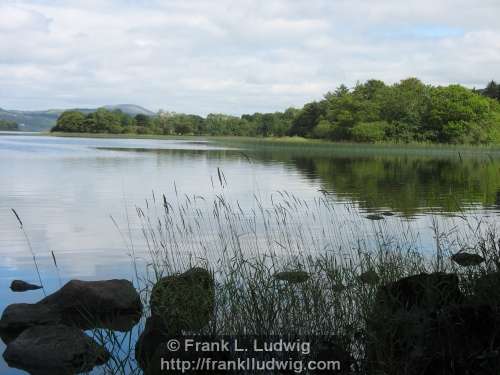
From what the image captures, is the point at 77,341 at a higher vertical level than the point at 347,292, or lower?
lower

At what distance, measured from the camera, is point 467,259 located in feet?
29.0

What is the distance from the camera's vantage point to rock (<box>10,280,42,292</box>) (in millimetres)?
10188

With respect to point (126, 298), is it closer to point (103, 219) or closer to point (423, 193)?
point (103, 219)

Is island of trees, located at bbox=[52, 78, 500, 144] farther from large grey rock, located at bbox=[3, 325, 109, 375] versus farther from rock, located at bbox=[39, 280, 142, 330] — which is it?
large grey rock, located at bbox=[3, 325, 109, 375]

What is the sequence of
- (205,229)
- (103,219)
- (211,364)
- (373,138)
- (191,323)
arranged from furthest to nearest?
1. (373,138)
2. (103,219)
3. (205,229)
4. (191,323)
5. (211,364)

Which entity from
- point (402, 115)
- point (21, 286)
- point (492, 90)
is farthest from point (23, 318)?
point (492, 90)

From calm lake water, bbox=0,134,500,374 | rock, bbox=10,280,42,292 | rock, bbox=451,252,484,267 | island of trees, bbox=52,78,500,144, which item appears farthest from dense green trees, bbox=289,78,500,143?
rock, bbox=10,280,42,292

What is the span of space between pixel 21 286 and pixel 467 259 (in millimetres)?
6908

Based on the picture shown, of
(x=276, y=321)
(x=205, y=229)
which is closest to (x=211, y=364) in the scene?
(x=276, y=321)

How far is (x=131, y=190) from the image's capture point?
25.4 meters

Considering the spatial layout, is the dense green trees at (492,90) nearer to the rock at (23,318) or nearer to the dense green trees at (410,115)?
the dense green trees at (410,115)

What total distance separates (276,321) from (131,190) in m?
19.5

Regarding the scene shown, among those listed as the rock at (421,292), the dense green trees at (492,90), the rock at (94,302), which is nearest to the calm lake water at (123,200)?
the rock at (94,302)

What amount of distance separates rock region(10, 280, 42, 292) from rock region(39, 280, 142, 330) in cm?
146
